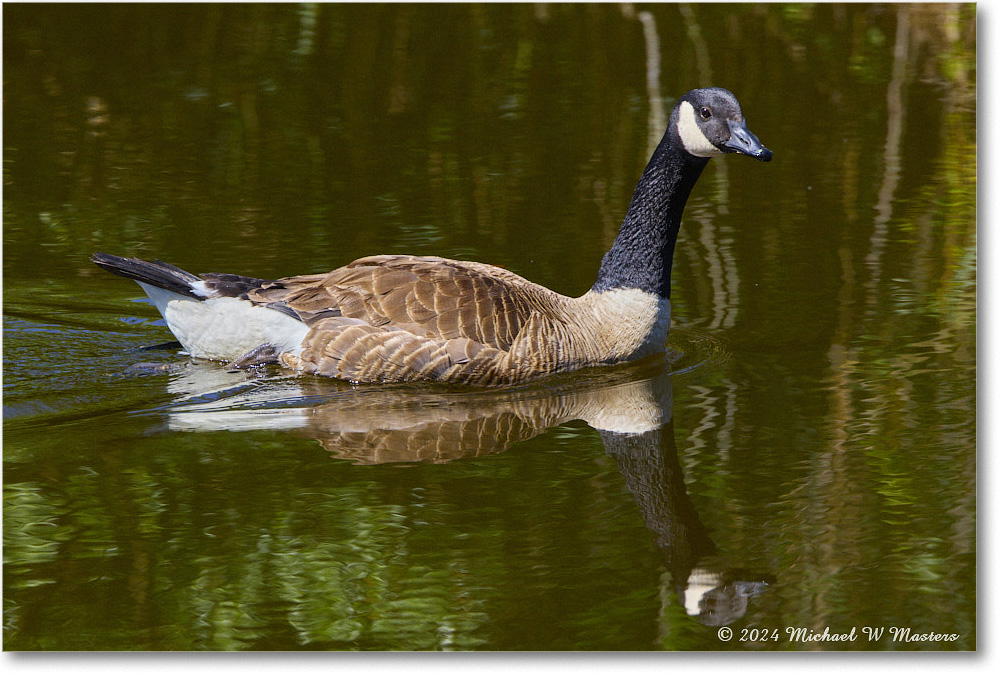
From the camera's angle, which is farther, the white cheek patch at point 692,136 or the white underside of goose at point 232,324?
the white underside of goose at point 232,324

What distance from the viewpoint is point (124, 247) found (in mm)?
13344

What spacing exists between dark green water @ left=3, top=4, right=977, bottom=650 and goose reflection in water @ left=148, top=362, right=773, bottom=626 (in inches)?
1.5

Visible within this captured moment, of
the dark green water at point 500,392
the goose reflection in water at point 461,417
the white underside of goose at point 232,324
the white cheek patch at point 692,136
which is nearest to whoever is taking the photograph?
the dark green water at point 500,392

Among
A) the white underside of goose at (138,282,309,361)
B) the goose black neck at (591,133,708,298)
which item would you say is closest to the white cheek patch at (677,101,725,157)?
the goose black neck at (591,133,708,298)

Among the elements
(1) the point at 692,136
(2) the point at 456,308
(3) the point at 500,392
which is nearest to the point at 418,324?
(2) the point at 456,308

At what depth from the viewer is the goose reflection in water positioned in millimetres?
8820

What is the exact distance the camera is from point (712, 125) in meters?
10.4

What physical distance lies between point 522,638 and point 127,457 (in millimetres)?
3600

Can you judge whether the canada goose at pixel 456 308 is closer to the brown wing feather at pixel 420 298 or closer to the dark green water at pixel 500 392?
the brown wing feather at pixel 420 298

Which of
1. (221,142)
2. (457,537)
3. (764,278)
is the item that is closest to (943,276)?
(764,278)

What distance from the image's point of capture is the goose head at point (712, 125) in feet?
33.4

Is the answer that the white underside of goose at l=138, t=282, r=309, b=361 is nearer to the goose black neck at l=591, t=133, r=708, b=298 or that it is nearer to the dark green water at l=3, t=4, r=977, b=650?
the dark green water at l=3, t=4, r=977, b=650

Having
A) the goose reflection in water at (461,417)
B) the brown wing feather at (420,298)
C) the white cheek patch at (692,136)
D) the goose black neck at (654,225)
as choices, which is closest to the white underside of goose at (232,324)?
the brown wing feather at (420,298)

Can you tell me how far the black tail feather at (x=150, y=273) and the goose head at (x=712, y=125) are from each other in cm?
439
